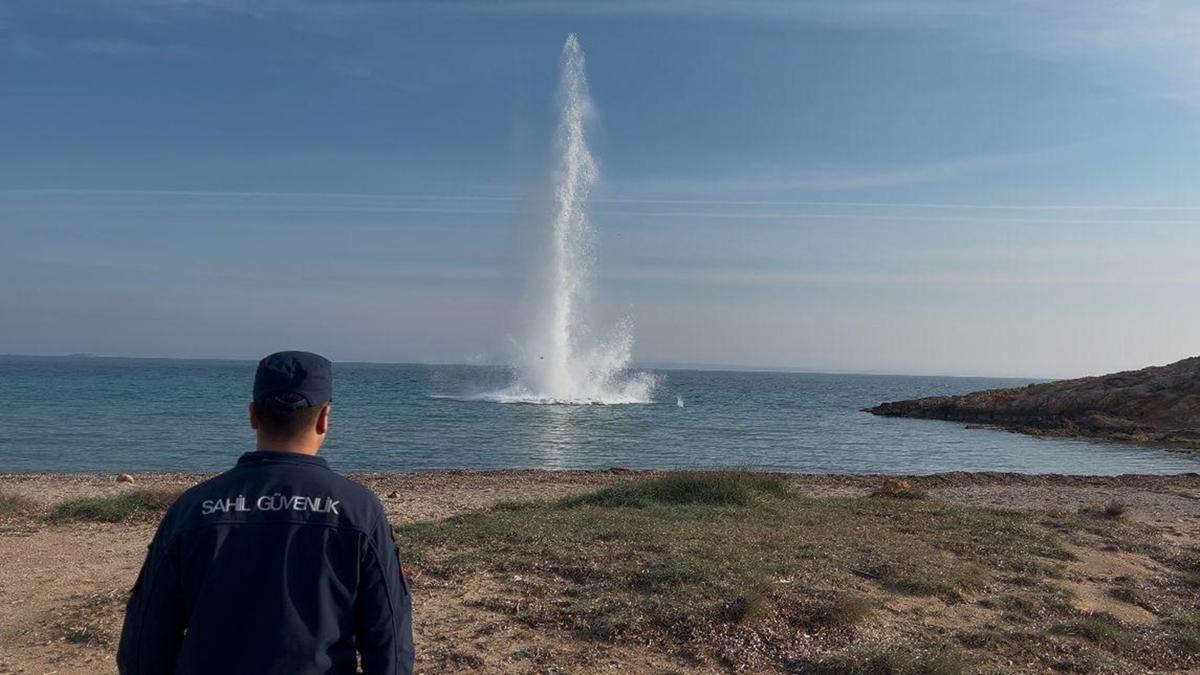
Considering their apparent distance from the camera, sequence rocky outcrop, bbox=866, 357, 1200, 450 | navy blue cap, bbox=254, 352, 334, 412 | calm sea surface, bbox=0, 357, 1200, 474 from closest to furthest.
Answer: navy blue cap, bbox=254, 352, 334, 412 → calm sea surface, bbox=0, 357, 1200, 474 → rocky outcrop, bbox=866, 357, 1200, 450

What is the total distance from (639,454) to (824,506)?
18.2 meters

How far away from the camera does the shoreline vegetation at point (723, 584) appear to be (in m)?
7.66

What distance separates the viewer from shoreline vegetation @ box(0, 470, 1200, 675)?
25.1 feet

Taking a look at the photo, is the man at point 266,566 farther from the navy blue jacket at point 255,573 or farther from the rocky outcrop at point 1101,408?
the rocky outcrop at point 1101,408

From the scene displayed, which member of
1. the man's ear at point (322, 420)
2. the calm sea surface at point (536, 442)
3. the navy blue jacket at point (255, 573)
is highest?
the man's ear at point (322, 420)

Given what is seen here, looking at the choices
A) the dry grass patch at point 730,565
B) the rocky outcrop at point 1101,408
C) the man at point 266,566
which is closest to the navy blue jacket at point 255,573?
the man at point 266,566

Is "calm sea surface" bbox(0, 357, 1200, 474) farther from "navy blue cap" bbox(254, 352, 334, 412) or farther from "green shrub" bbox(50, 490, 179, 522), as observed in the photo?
"navy blue cap" bbox(254, 352, 334, 412)

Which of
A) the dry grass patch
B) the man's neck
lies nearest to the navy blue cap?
the man's neck

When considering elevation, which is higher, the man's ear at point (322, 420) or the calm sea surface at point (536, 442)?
the man's ear at point (322, 420)

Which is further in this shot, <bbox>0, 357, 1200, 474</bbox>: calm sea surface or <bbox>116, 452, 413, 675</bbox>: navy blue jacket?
<bbox>0, 357, 1200, 474</bbox>: calm sea surface

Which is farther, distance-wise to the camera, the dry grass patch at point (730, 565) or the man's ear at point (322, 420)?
the dry grass patch at point (730, 565)

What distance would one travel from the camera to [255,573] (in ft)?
9.94

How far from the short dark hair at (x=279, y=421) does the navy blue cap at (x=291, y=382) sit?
0.5 inches

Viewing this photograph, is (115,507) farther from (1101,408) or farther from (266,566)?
(1101,408)
